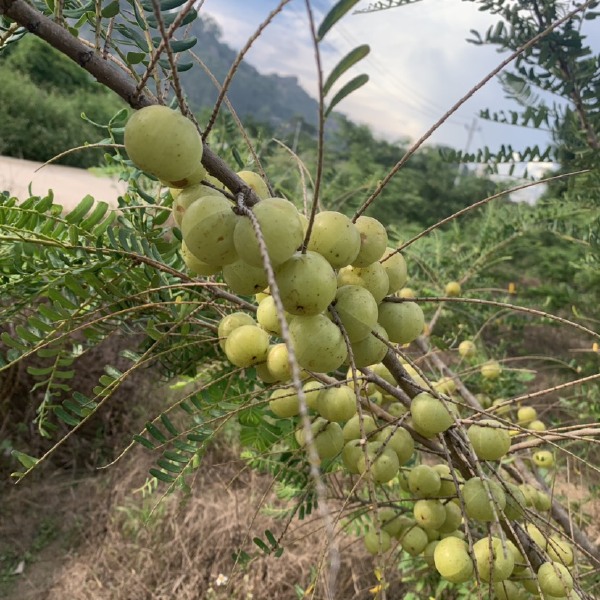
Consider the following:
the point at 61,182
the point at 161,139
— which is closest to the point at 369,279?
the point at 161,139

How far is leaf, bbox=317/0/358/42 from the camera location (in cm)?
31

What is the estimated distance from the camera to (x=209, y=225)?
401 millimetres

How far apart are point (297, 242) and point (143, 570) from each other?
88.5 inches

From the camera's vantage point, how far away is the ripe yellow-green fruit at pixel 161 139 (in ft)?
1.22

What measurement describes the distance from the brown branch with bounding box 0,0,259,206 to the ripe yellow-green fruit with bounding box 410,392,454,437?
302 millimetres

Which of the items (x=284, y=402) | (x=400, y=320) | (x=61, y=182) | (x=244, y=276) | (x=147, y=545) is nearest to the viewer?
(x=244, y=276)

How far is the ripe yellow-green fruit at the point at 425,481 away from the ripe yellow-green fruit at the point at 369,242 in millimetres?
354

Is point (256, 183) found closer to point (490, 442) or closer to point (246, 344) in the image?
point (246, 344)

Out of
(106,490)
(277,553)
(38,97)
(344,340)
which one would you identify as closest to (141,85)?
(344,340)

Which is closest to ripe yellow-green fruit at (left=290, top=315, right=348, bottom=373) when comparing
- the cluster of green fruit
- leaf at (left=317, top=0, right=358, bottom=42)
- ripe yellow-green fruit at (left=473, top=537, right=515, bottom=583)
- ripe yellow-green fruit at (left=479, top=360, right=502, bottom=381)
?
the cluster of green fruit

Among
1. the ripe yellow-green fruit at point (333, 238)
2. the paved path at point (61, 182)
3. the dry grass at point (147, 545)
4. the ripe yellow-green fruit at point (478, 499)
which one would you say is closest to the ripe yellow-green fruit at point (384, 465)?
the ripe yellow-green fruit at point (478, 499)

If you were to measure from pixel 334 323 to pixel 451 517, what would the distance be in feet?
1.46

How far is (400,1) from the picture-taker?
81 cm

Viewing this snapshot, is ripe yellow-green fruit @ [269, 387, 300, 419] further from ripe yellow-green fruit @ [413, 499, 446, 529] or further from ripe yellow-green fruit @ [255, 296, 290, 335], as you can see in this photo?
ripe yellow-green fruit @ [413, 499, 446, 529]
